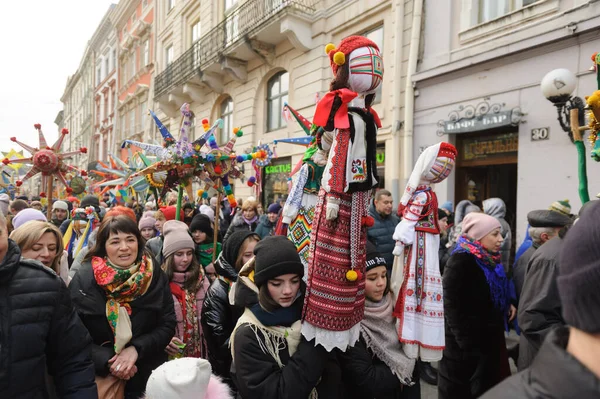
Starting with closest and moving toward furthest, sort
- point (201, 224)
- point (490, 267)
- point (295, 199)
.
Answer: point (295, 199)
point (490, 267)
point (201, 224)

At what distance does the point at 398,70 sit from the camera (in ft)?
25.4

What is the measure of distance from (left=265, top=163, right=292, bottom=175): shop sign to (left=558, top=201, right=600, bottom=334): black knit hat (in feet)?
33.0

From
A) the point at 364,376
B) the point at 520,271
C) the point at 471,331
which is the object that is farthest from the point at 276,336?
the point at 520,271

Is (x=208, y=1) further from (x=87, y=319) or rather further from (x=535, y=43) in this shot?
(x=87, y=319)

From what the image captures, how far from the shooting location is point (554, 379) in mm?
699

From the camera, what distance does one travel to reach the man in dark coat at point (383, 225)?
168 inches

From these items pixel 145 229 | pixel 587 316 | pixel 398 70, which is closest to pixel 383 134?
pixel 398 70

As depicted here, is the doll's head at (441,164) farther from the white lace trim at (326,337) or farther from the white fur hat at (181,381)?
the white fur hat at (181,381)

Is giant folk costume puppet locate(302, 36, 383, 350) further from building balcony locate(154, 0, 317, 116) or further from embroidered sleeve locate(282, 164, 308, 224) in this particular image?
building balcony locate(154, 0, 317, 116)

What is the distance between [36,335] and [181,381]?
0.68 metres

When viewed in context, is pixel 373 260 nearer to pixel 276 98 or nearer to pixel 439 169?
pixel 439 169

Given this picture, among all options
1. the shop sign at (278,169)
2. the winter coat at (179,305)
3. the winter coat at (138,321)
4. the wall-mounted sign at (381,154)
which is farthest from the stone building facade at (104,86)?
the winter coat at (138,321)

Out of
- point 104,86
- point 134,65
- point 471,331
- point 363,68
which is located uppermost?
point 104,86

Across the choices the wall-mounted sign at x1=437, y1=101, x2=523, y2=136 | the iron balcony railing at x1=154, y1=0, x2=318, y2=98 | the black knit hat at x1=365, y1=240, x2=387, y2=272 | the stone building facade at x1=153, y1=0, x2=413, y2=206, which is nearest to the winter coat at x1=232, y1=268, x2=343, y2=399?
the black knit hat at x1=365, y1=240, x2=387, y2=272
